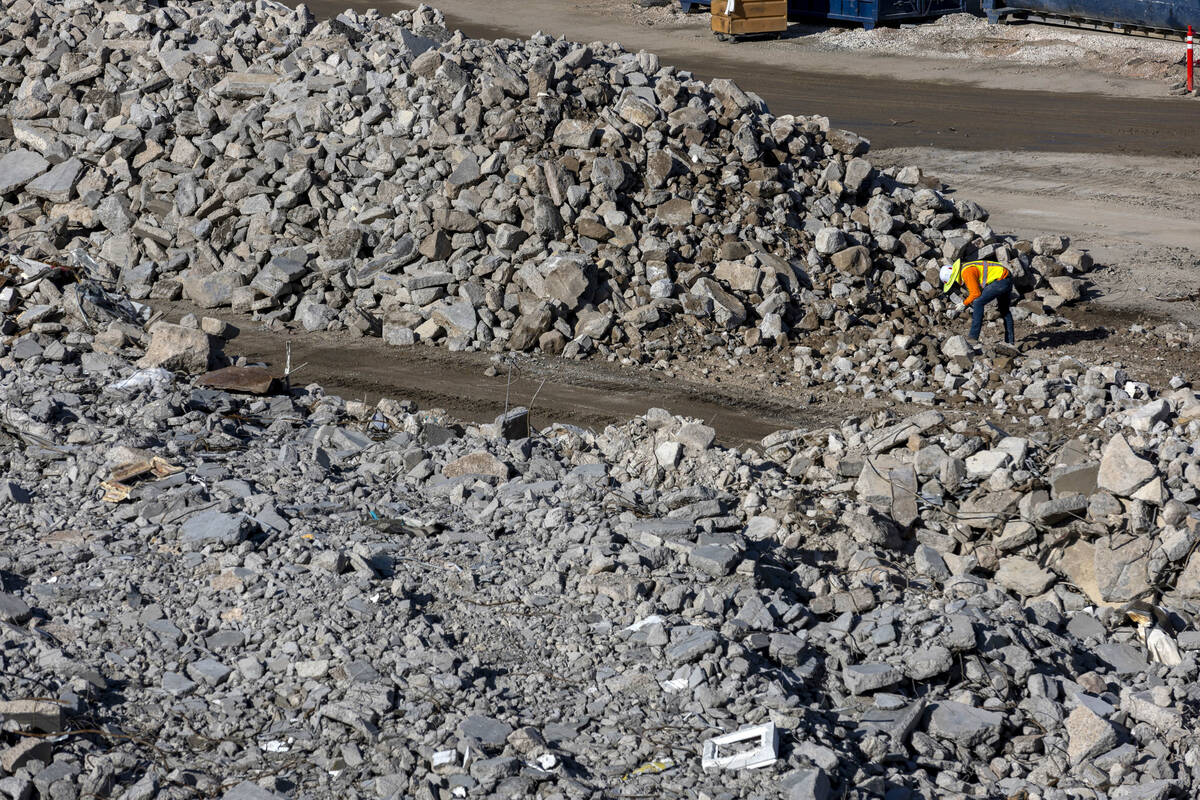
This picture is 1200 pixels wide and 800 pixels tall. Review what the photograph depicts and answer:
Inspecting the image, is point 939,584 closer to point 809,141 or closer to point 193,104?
point 809,141

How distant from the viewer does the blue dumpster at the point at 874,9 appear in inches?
990

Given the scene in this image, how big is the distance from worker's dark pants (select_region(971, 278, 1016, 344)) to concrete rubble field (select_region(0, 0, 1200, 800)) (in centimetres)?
28

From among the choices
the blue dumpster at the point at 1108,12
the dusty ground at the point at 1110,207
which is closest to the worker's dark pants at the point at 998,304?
the dusty ground at the point at 1110,207

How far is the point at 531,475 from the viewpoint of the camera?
8.34 metres

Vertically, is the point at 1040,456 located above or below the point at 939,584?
above

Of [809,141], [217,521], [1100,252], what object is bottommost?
[217,521]

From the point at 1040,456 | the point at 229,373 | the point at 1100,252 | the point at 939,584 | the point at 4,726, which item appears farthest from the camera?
the point at 1100,252

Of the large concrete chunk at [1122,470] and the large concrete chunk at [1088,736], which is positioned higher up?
the large concrete chunk at [1122,470]

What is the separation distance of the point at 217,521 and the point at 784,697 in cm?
369

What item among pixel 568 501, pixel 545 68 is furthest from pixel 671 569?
pixel 545 68

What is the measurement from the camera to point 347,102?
45.4 feet

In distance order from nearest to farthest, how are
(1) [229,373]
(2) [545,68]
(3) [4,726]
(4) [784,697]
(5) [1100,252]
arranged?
(3) [4,726]
(4) [784,697]
(1) [229,373]
(2) [545,68]
(5) [1100,252]

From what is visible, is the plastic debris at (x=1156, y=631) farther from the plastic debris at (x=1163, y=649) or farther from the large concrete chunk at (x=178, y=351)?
the large concrete chunk at (x=178, y=351)

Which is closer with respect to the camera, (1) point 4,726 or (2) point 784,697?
(1) point 4,726
